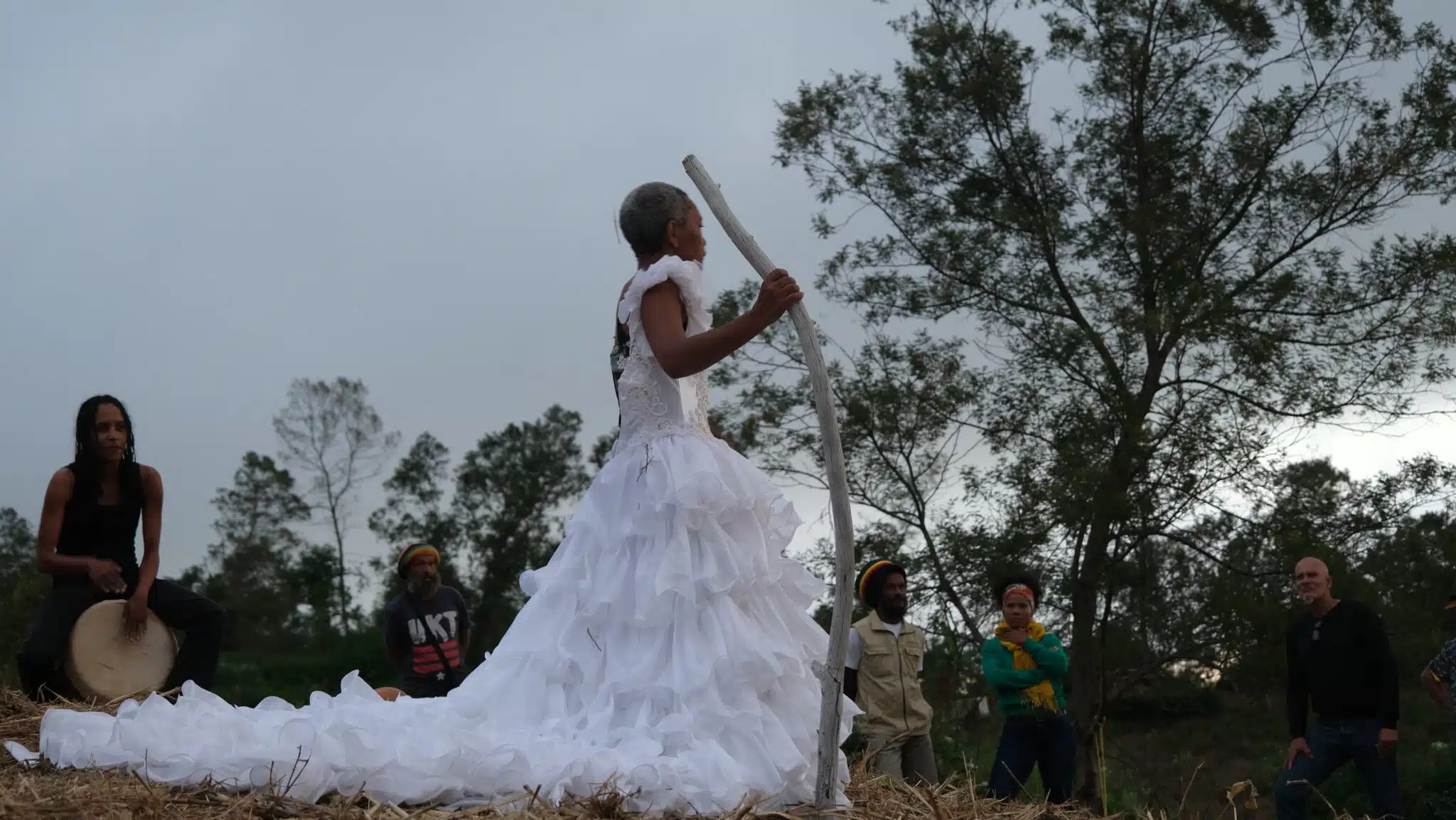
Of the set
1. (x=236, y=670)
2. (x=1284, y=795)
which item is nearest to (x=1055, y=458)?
(x=1284, y=795)

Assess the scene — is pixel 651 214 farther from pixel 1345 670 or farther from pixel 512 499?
pixel 512 499

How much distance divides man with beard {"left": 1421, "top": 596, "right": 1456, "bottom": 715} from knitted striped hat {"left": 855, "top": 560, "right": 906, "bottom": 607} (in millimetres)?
2994

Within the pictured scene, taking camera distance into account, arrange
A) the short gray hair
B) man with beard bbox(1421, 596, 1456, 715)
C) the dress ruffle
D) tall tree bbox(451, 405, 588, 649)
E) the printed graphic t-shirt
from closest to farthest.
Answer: the dress ruffle, the short gray hair, man with beard bbox(1421, 596, 1456, 715), the printed graphic t-shirt, tall tree bbox(451, 405, 588, 649)

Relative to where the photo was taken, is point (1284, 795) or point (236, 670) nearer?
point (1284, 795)

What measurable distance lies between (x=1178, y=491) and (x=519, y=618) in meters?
10.7

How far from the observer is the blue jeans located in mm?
6828

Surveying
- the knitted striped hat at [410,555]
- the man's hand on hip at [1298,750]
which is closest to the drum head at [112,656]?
the knitted striped hat at [410,555]

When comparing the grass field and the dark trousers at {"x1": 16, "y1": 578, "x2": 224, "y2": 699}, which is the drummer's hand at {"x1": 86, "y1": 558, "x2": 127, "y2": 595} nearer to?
the dark trousers at {"x1": 16, "y1": 578, "x2": 224, "y2": 699}

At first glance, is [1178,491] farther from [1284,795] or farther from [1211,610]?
[1284,795]

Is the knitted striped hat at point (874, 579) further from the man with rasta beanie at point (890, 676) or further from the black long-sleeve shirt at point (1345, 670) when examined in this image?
the black long-sleeve shirt at point (1345, 670)

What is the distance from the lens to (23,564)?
1680cm

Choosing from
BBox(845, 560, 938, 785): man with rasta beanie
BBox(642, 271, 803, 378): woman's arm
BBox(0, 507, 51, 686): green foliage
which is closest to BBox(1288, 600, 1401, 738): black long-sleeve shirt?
BBox(845, 560, 938, 785): man with rasta beanie

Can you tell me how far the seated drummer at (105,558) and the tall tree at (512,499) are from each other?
48.8 feet

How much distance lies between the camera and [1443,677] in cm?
770
